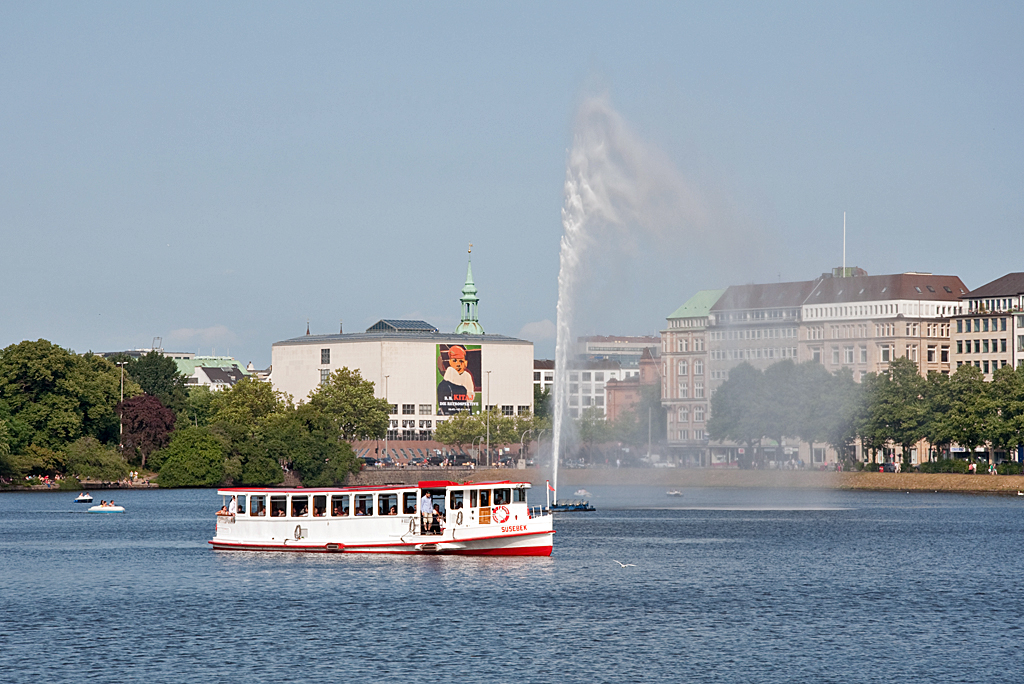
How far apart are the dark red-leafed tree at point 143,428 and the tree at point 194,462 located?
8.46 metres

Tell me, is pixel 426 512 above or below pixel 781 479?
below

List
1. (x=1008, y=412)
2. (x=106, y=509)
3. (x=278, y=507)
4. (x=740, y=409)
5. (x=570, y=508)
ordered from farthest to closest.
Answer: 1. (x=740, y=409)
2. (x=1008, y=412)
3. (x=106, y=509)
4. (x=570, y=508)
5. (x=278, y=507)

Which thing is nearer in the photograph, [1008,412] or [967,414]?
[1008,412]

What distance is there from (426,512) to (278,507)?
1030cm

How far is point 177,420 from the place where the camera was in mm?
197375

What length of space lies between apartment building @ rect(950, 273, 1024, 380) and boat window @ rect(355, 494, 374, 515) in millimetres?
126219

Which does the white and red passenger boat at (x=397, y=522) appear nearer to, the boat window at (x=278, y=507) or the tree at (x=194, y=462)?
the boat window at (x=278, y=507)

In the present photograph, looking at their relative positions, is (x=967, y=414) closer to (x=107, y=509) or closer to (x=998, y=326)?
(x=998, y=326)

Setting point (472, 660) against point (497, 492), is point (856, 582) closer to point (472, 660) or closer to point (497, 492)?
point (497, 492)

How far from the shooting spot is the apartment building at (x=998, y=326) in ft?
629

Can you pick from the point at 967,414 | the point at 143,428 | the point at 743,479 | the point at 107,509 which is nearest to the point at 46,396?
the point at 143,428

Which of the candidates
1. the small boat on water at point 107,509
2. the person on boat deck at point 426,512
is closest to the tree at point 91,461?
the small boat on water at point 107,509

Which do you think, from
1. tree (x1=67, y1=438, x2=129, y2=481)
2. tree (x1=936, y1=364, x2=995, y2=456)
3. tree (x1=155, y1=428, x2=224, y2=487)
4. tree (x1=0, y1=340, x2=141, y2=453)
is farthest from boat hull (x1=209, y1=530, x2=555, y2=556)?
tree (x1=155, y1=428, x2=224, y2=487)

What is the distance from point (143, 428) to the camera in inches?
7101
